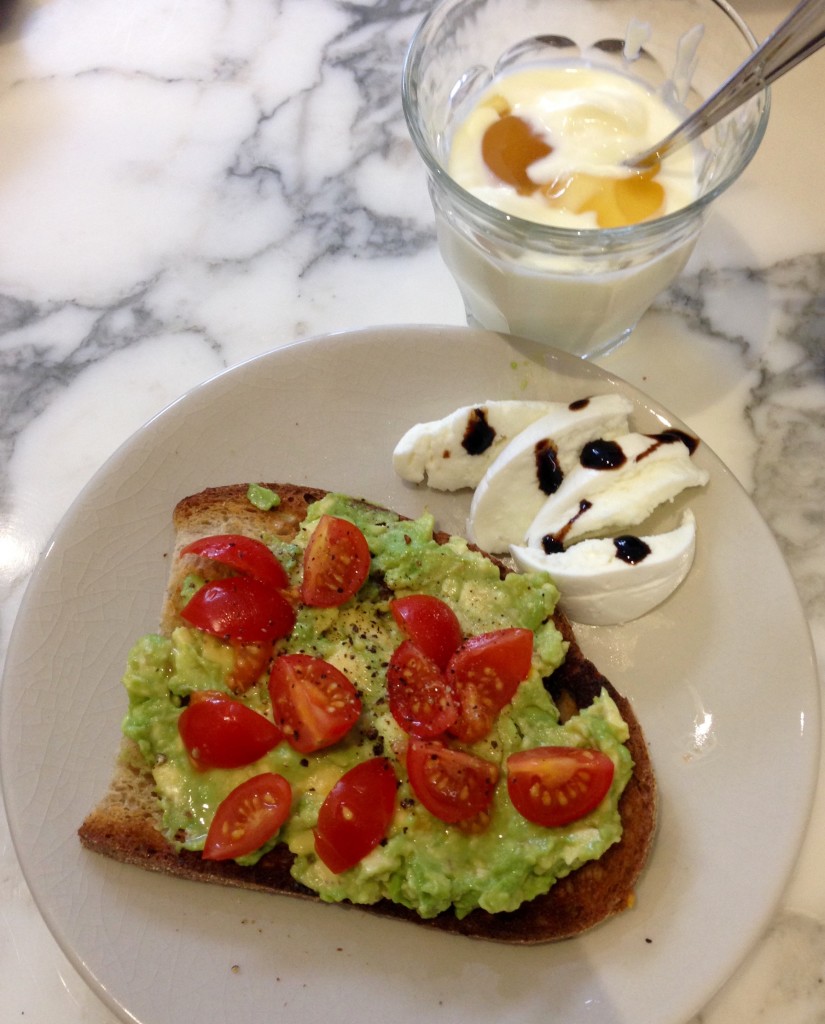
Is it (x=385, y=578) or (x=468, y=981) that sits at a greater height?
(x=385, y=578)

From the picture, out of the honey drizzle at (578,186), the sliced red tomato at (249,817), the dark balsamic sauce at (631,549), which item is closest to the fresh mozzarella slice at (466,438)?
the dark balsamic sauce at (631,549)

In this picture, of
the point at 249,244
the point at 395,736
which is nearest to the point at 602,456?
the point at 395,736

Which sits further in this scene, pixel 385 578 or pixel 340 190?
pixel 340 190

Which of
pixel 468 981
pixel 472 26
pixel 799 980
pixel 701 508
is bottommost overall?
pixel 799 980

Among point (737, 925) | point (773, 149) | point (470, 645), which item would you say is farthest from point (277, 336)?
point (737, 925)

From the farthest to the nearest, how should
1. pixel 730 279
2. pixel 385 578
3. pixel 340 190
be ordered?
1. pixel 340 190
2. pixel 730 279
3. pixel 385 578

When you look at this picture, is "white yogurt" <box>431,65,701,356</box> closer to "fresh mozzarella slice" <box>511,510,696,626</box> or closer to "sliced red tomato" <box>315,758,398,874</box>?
"fresh mozzarella slice" <box>511,510,696,626</box>

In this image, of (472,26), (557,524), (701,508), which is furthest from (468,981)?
(472,26)

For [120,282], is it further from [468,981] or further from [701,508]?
[468,981]

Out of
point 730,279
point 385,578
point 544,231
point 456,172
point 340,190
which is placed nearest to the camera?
point 544,231
